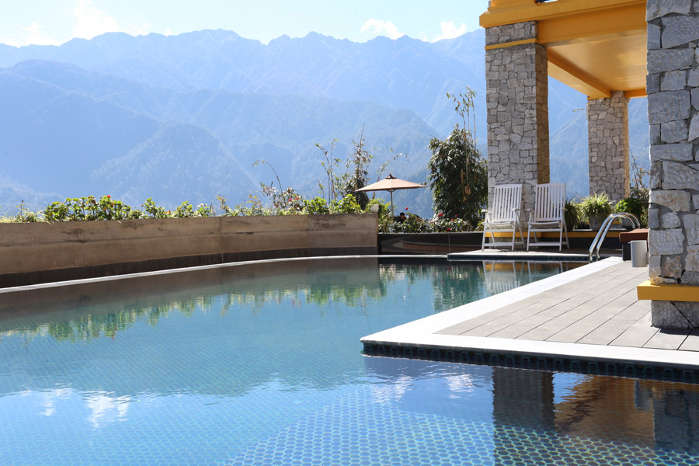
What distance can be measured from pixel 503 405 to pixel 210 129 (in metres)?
104

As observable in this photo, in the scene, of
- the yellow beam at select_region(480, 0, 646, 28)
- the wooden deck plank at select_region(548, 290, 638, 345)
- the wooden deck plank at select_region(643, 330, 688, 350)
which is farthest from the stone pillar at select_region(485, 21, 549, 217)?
the wooden deck plank at select_region(643, 330, 688, 350)

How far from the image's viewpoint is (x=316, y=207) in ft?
39.5

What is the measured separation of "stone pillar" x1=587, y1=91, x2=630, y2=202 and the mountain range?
4742cm

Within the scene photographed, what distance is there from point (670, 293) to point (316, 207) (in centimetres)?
863

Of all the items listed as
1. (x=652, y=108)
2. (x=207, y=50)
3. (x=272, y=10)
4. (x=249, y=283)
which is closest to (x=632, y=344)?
(x=652, y=108)

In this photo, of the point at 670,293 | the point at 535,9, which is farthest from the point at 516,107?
the point at 670,293

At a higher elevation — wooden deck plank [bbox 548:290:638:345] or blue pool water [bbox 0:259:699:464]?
wooden deck plank [bbox 548:290:638:345]

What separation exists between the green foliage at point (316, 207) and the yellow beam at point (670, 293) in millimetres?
8444

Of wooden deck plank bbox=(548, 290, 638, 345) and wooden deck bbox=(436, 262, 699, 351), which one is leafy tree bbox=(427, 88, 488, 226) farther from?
wooden deck plank bbox=(548, 290, 638, 345)

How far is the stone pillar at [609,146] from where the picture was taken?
52.6ft

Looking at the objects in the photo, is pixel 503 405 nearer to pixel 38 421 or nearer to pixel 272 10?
pixel 38 421

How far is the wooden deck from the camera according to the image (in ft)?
11.8

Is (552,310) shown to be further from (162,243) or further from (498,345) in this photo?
(162,243)

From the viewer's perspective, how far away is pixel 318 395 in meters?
3.26
